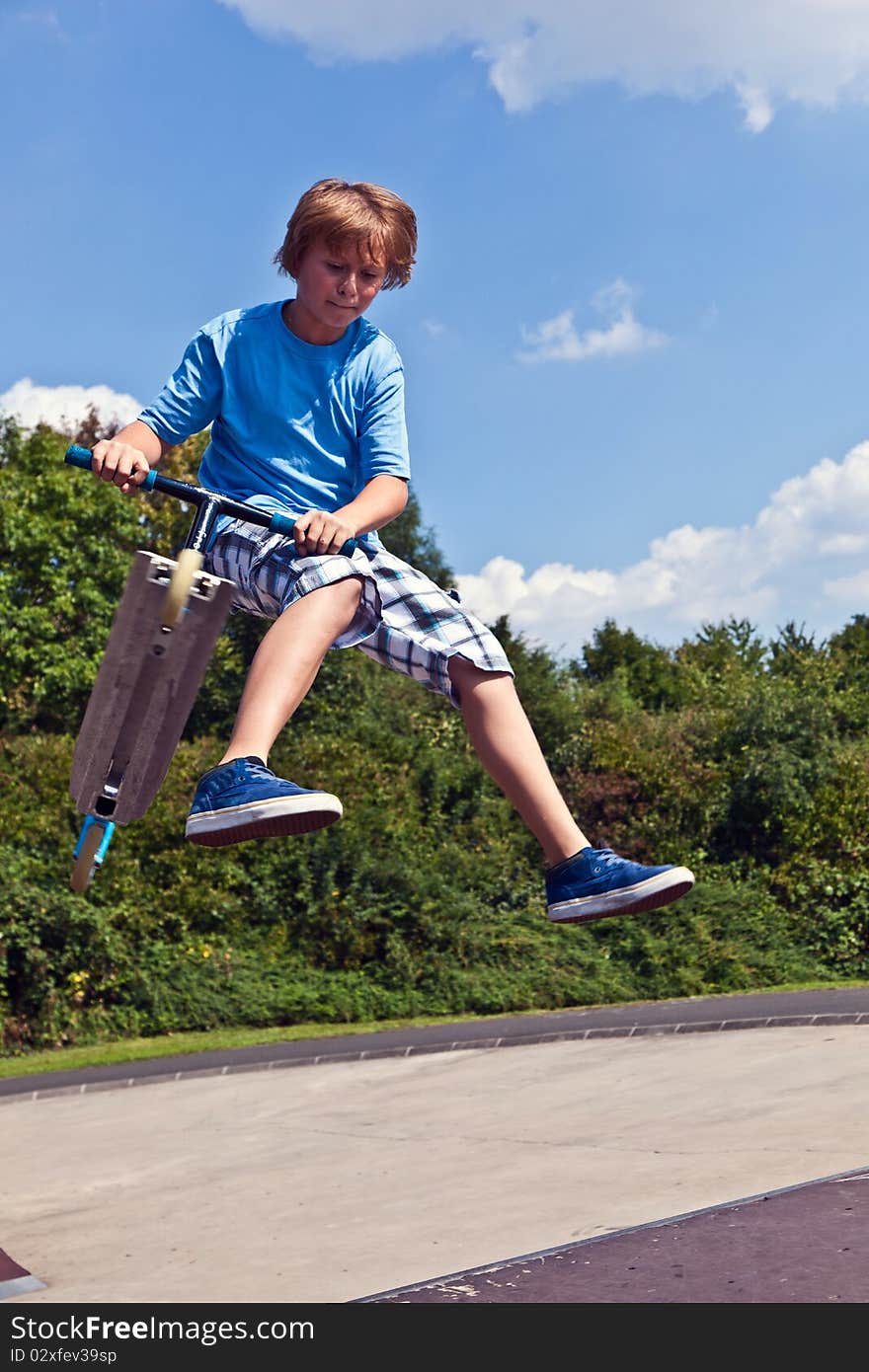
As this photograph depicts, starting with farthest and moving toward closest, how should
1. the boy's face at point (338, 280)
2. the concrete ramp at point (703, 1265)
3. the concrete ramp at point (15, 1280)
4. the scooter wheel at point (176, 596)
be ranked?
1. the concrete ramp at point (15, 1280)
2. the concrete ramp at point (703, 1265)
3. the boy's face at point (338, 280)
4. the scooter wheel at point (176, 596)

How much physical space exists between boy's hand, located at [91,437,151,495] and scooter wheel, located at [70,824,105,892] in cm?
64

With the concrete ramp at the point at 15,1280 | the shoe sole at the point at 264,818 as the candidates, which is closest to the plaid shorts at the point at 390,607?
the shoe sole at the point at 264,818

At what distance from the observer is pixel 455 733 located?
24719 mm

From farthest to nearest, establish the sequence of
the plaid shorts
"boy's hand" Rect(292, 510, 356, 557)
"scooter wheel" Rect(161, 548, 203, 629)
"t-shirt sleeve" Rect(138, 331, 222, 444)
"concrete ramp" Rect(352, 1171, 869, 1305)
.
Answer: "concrete ramp" Rect(352, 1171, 869, 1305)
"t-shirt sleeve" Rect(138, 331, 222, 444)
the plaid shorts
"boy's hand" Rect(292, 510, 356, 557)
"scooter wheel" Rect(161, 548, 203, 629)

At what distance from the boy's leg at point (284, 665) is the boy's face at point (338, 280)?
1.70ft

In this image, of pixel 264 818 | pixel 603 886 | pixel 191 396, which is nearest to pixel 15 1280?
pixel 603 886

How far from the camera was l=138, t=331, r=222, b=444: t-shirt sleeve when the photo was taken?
282 centimetres

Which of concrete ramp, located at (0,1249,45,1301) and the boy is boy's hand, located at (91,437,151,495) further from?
concrete ramp, located at (0,1249,45,1301)

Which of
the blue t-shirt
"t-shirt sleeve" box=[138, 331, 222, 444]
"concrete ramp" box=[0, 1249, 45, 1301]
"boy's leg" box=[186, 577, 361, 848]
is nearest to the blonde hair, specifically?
the blue t-shirt

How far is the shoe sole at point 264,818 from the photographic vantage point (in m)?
2.52

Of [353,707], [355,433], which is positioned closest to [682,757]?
[353,707]

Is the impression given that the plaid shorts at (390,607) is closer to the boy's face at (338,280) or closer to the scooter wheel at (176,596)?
the scooter wheel at (176,596)

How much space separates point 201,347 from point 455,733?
2195 cm
